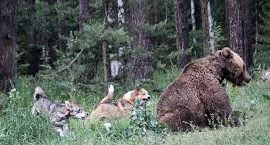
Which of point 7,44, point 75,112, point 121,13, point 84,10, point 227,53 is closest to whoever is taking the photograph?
point 227,53

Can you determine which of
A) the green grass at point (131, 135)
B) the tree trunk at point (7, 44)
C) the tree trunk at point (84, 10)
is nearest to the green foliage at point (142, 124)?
the green grass at point (131, 135)

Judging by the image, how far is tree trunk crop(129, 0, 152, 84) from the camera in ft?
50.1

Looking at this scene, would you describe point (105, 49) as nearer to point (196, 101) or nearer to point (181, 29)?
point (196, 101)

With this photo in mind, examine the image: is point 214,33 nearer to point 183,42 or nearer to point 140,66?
point 183,42

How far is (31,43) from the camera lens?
92.0 ft

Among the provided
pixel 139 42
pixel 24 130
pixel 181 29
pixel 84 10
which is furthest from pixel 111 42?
pixel 181 29

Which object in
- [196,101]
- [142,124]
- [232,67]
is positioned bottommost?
[142,124]

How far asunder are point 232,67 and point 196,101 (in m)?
0.99

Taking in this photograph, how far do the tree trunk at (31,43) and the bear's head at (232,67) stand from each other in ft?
62.7

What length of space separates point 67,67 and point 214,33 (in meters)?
10.3

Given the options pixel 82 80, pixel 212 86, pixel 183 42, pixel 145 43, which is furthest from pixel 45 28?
pixel 212 86

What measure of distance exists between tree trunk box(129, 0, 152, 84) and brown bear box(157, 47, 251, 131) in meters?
6.22

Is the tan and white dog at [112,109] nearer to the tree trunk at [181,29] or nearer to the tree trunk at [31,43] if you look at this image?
the tree trunk at [181,29]

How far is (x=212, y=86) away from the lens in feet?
27.9
